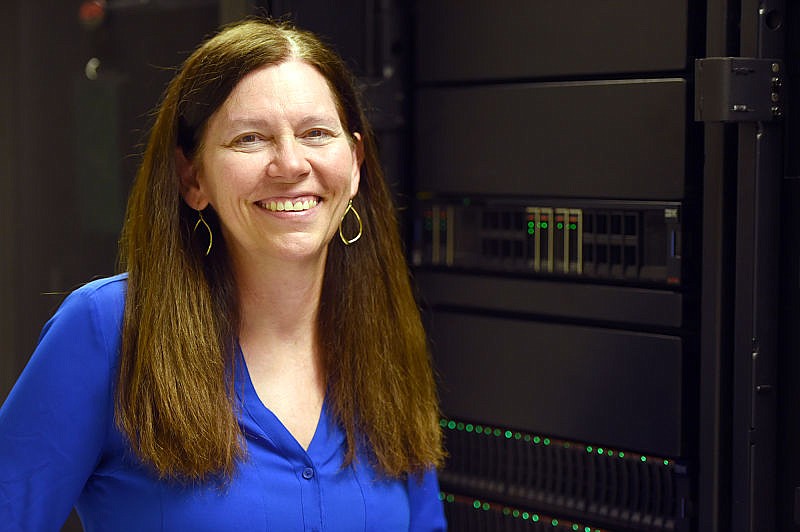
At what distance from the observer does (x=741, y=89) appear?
1.43 meters

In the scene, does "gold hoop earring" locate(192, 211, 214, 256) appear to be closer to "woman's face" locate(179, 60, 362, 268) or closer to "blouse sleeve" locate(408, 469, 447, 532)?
"woman's face" locate(179, 60, 362, 268)

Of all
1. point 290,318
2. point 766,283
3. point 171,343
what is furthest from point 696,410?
point 171,343

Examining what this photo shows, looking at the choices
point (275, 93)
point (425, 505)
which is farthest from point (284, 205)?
point (425, 505)

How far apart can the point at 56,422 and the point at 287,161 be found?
393 millimetres

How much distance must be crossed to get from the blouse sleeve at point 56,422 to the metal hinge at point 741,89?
2.64 ft

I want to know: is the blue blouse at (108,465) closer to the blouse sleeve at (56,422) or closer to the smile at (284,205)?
the blouse sleeve at (56,422)

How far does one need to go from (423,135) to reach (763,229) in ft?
1.98

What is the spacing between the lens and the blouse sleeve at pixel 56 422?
1.28 metres

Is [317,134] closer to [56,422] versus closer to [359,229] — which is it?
[359,229]

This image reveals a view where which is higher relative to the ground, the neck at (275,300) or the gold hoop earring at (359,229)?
the gold hoop earring at (359,229)

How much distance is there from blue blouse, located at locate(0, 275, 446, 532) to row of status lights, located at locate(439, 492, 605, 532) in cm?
36

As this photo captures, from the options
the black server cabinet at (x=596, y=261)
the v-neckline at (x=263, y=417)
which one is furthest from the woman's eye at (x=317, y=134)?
the black server cabinet at (x=596, y=261)

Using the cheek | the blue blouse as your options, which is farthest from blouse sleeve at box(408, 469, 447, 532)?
the cheek

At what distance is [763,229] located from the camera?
4.76ft
